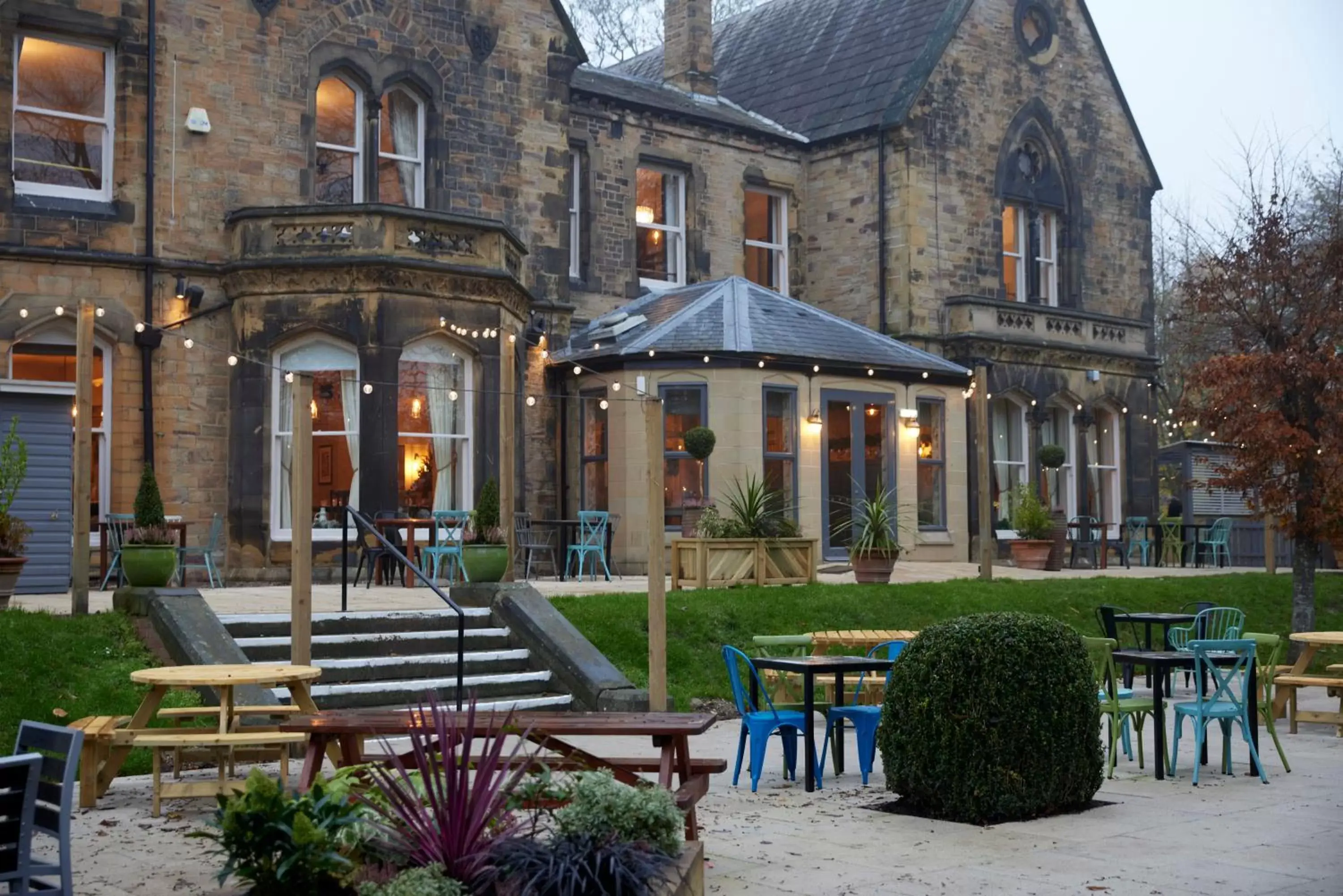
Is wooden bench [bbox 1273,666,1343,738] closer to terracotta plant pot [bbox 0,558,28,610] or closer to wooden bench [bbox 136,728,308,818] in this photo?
wooden bench [bbox 136,728,308,818]

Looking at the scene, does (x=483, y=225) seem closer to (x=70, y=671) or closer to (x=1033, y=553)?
(x=70, y=671)

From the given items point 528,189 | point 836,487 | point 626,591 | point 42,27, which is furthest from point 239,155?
point 836,487

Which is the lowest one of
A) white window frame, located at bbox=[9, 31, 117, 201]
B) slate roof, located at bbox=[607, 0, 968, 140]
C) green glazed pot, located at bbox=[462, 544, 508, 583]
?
green glazed pot, located at bbox=[462, 544, 508, 583]

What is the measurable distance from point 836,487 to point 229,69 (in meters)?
10.6

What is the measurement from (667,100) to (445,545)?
39.6 ft

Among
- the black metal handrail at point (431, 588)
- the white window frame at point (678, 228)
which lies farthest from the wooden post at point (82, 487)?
the white window frame at point (678, 228)

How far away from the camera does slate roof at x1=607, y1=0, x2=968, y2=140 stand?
28.0 metres

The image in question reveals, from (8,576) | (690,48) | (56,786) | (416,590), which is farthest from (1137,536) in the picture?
(56,786)

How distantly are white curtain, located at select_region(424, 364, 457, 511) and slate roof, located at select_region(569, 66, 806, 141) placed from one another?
6.05m

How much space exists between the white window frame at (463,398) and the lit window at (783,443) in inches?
177

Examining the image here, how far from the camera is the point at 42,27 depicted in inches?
729

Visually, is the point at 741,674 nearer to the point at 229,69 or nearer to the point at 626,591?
the point at 626,591

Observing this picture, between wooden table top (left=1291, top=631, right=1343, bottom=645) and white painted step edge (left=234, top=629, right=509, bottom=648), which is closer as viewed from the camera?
wooden table top (left=1291, top=631, right=1343, bottom=645)

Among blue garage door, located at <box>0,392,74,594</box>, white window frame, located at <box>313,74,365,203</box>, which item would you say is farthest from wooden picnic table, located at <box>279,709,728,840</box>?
white window frame, located at <box>313,74,365,203</box>
